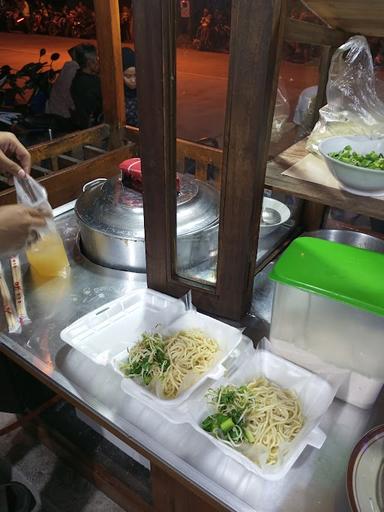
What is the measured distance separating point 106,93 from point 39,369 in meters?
2.11

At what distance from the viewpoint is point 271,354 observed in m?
1.07

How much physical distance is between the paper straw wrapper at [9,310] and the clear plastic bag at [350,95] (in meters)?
1.06

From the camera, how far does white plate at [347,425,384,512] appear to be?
0.76 m

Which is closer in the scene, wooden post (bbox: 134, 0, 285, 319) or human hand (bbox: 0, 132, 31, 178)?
wooden post (bbox: 134, 0, 285, 319)

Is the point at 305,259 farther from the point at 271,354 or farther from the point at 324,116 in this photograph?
the point at 324,116

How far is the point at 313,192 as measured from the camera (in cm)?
97

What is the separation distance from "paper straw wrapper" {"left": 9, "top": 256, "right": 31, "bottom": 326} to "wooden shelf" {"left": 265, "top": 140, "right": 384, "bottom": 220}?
883mm

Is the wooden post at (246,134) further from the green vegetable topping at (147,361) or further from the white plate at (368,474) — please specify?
the white plate at (368,474)

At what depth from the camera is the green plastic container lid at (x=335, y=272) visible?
2.93ft

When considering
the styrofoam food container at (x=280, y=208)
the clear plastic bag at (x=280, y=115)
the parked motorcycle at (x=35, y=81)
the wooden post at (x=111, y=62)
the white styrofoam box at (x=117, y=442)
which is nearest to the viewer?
the clear plastic bag at (x=280, y=115)

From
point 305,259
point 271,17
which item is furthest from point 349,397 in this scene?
point 271,17

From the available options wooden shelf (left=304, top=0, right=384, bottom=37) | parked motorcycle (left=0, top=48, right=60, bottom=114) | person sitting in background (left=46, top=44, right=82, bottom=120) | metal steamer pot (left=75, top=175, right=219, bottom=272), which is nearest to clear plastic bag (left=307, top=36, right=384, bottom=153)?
wooden shelf (left=304, top=0, right=384, bottom=37)

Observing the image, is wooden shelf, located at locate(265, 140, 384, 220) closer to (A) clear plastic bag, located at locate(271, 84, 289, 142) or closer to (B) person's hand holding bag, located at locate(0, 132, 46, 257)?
(A) clear plastic bag, located at locate(271, 84, 289, 142)

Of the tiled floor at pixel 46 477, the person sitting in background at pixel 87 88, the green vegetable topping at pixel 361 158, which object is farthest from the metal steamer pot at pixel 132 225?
the person sitting in background at pixel 87 88
